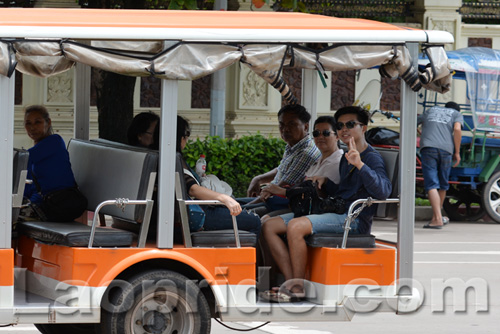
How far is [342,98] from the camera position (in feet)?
72.2

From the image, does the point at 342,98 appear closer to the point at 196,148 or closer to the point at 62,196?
the point at 196,148

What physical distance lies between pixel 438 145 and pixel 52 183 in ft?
28.4

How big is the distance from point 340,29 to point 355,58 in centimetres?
20

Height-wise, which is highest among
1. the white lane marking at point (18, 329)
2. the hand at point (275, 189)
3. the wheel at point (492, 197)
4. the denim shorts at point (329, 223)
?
the hand at point (275, 189)

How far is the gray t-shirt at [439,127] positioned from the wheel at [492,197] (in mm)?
988

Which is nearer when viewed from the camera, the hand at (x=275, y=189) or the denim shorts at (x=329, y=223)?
the denim shorts at (x=329, y=223)

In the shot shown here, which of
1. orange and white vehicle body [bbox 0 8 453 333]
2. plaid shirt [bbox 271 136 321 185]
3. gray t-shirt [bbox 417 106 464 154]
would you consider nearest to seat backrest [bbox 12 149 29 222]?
orange and white vehicle body [bbox 0 8 453 333]

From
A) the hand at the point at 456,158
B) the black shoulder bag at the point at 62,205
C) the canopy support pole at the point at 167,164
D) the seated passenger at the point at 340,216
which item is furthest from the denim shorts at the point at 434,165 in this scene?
the canopy support pole at the point at 167,164

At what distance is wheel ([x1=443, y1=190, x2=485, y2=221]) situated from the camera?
16125mm

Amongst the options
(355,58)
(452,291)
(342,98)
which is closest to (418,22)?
(342,98)

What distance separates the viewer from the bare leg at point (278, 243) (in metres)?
6.92

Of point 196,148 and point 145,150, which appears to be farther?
point 196,148

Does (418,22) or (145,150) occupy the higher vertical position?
(418,22)

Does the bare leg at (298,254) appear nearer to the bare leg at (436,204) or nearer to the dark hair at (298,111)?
the dark hair at (298,111)
